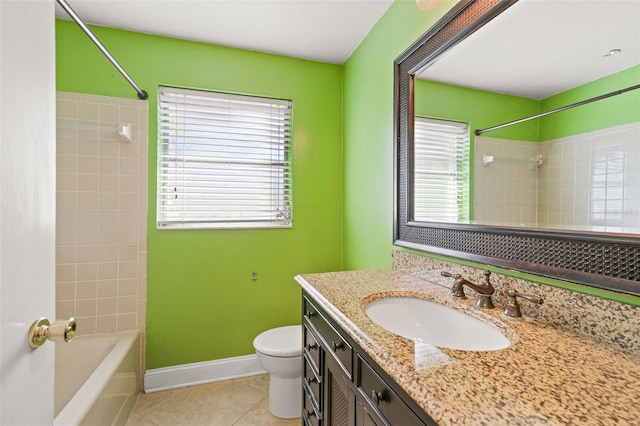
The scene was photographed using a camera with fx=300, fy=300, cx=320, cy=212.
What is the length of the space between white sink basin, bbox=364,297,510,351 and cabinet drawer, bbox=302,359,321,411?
0.41 meters

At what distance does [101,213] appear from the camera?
1949 millimetres

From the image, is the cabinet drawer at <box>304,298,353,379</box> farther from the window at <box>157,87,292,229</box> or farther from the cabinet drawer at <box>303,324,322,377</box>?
the window at <box>157,87,292,229</box>

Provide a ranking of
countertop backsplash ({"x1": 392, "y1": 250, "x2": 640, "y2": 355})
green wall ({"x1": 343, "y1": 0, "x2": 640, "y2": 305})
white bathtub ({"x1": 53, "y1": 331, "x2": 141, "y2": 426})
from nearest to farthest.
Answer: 1. countertop backsplash ({"x1": 392, "y1": 250, "x2": 640, "y2": 355})
2. white bathtub ({"x1": 53, "y1": 331, "x2": 141, "y2": 426})
3. green wall ({"x1": 343, "y1": 0, "x2": 640, "y2": 305})

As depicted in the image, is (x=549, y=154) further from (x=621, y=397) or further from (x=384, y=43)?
(x=384, y=43)

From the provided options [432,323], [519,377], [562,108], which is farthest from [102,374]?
[562,108]

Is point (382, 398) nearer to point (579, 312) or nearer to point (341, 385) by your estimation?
point (341, 385)

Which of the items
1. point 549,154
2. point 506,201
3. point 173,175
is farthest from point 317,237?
point 549,154

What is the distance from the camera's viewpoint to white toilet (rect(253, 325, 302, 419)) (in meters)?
1.75

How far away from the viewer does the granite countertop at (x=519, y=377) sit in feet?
1.65

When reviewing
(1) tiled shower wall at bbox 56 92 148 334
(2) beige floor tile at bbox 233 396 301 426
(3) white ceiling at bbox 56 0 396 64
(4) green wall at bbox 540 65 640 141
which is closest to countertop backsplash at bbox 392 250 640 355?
(4) green wall at bbox 540 65 640 141

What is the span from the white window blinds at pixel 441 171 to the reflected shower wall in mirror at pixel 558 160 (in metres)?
0.04

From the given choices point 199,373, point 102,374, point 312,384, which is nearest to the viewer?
point 312,384

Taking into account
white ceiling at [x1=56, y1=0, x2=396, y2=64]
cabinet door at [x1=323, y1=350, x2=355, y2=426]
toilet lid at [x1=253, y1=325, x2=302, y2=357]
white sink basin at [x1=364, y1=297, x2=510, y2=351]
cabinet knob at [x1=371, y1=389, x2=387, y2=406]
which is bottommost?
toilet lid at [x1=253, y1=325, x2=302, y2=357]

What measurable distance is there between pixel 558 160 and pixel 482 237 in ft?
1.16
